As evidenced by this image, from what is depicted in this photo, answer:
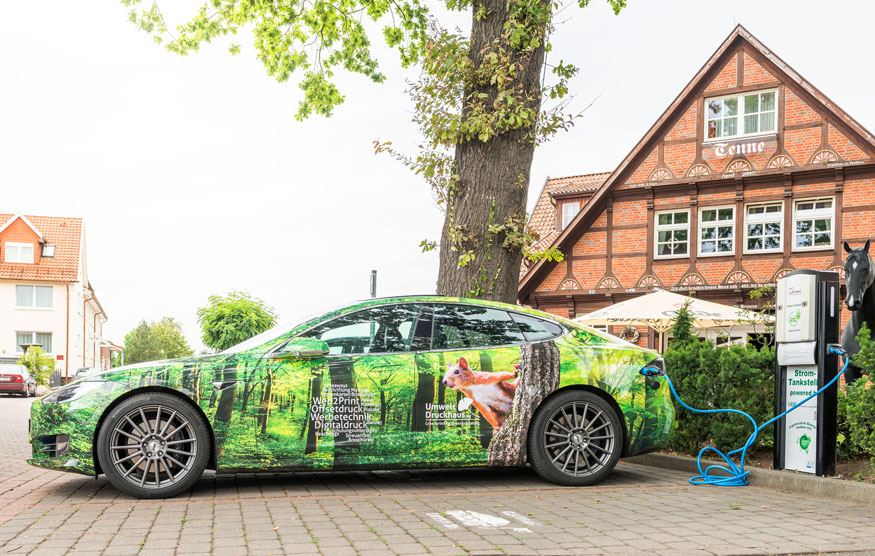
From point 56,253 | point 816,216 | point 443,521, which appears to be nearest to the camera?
point 443,521

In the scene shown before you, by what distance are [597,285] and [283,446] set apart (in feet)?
64.4

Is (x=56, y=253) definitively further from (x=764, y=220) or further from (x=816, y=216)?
(x=816, y=216)

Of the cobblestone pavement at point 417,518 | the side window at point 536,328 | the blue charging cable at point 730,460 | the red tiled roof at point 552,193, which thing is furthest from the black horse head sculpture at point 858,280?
the red tiled roof at point 552,193

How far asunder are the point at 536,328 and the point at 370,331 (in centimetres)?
137

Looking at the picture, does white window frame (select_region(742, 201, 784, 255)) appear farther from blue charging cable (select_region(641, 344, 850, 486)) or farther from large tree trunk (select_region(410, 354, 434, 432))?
large tree trunk (select_region(410, 354, 434, 432))

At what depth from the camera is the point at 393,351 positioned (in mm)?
6613

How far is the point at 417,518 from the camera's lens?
17.7 feet

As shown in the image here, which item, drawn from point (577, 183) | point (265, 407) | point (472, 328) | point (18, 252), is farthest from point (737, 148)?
point (18, 252)

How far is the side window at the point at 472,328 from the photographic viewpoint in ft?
22.1

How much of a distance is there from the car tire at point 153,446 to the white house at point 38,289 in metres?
44.9

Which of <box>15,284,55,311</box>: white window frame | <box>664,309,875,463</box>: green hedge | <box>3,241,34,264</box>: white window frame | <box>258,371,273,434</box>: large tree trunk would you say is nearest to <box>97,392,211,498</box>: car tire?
<box>258,371,273,434</box>: large tree trunk

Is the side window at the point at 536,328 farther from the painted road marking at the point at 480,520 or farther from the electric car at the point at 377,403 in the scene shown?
the painted road marking at the point at 480,520

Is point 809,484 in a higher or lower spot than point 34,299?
lower

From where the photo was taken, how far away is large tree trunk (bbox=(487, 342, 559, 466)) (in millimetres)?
6662
